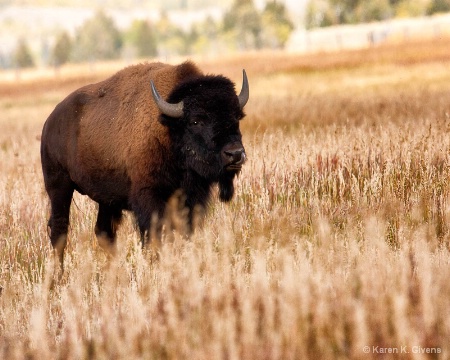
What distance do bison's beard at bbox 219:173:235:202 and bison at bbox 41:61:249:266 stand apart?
0.03 ft

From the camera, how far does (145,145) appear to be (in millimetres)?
6688

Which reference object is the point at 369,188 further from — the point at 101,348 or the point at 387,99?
the point at 387,99

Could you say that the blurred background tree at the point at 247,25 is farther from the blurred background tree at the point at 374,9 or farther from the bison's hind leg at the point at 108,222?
the bison's hind leg at the point at 108,222

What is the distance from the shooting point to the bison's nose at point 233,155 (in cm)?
605

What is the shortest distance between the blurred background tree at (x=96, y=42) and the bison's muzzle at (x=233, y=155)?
147400 mm

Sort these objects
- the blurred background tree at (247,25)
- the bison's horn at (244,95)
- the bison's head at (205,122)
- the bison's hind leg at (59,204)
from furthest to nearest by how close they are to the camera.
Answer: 1. the blurred background tree at (247,25)
2. the bison's hind leg at (59,204)
3. the bison's horn at (244,95)
4. the bison's head at (205,122)

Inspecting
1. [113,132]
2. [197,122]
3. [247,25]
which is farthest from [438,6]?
[197,122]

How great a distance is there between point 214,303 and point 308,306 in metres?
0.54

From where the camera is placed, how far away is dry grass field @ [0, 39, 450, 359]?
12.2 ft

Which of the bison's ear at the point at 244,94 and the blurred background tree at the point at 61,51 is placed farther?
the blurred background tree at the point at 61,51

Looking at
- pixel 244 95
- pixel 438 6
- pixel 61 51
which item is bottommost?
pixel 61 51

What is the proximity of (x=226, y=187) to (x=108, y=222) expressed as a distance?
1.64 metres

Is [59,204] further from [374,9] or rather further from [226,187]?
[374,9]

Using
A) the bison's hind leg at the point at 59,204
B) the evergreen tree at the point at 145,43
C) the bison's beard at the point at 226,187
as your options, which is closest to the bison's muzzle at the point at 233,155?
the bison's beard at the point at 226,187
